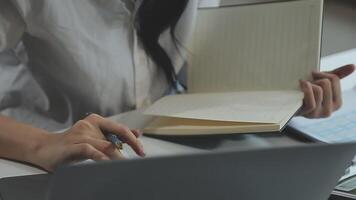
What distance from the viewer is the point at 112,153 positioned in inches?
29.1

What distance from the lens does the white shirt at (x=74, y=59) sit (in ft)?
3.12

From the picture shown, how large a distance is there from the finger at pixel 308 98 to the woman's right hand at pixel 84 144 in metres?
0.26

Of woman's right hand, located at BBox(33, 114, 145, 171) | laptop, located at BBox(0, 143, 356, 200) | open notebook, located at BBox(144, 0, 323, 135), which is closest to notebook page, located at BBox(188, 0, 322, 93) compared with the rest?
open notebook, located at BBox(144, 0, 323, 135)

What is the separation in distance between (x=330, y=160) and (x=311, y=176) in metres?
0.02

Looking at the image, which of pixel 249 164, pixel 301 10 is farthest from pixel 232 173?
pixel 301 10

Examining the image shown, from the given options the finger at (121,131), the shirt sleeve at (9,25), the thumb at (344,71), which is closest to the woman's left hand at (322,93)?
the thumb at (344,71)

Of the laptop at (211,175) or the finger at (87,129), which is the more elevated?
the laptop at (211,175)

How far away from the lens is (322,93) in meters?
0.91

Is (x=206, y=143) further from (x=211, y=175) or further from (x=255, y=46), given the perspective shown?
(x=211, y=175)

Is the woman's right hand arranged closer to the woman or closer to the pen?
the pen

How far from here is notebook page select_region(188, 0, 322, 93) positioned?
914mm

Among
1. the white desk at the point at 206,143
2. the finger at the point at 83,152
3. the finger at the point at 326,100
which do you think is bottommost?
the white desk at the point at 206,143

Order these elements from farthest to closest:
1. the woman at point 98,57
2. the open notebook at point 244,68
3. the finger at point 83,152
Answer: the woman at point 98,57 < the open notebook at point 244,68 < the finger at point 83,152

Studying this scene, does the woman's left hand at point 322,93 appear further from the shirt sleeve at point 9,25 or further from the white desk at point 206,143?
the shirt sleeve at point 9,25
